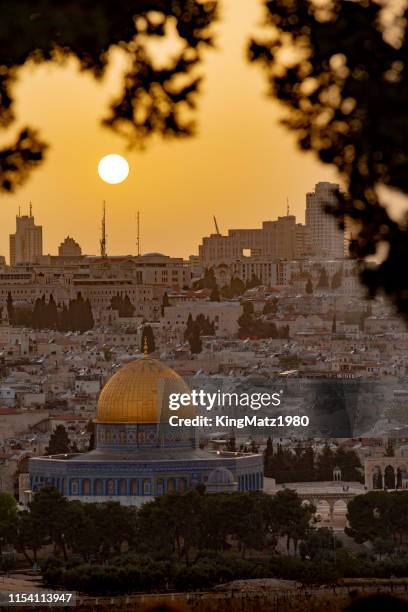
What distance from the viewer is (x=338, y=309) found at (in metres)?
127

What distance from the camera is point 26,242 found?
16175 centimetres

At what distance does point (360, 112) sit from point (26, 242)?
153 m

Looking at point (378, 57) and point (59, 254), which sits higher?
point (59, 254)

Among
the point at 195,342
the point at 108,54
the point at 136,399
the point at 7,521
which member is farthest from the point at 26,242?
the point at 108,54

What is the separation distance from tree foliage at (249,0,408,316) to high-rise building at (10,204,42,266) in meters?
148

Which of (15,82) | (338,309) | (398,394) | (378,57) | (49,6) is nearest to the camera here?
(49,6)

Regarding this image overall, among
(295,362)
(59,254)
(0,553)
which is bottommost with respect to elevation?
(0,553)

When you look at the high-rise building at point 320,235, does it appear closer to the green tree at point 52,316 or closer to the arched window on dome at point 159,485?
the green tree at point 52,316

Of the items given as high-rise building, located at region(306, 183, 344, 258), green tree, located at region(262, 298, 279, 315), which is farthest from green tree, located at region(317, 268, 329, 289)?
high-rise building, located at region(306, 183, 344, 258)

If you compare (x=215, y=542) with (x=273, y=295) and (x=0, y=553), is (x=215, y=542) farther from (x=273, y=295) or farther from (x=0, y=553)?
(x=273, y=295)

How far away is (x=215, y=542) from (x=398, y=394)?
29.6m

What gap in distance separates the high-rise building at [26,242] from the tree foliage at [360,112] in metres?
148

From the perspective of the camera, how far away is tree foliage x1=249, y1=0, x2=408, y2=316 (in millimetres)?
9078

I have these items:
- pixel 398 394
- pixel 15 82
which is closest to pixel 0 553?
pixel 398 394
